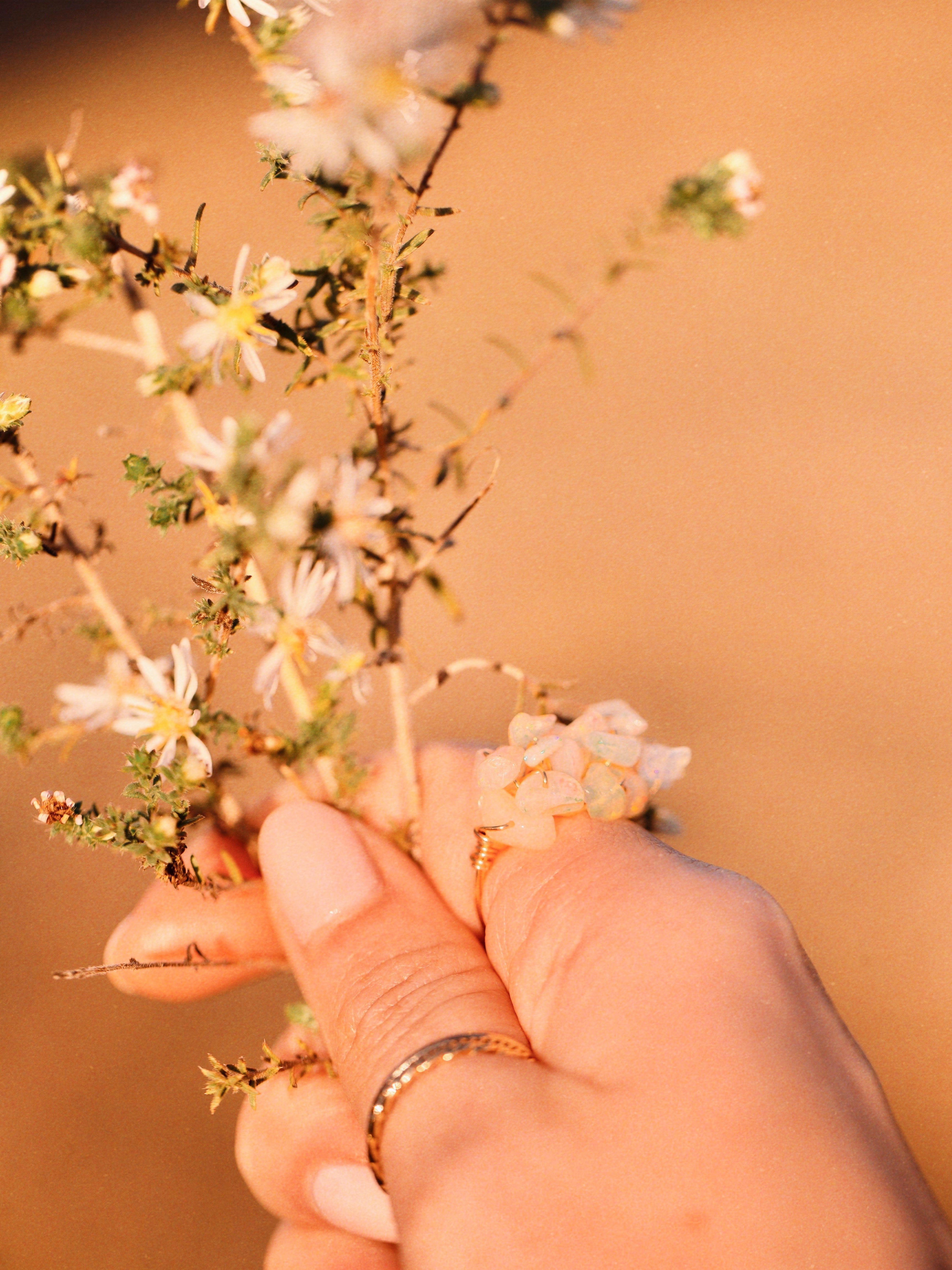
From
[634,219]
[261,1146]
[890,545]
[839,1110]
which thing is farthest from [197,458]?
[890,545]

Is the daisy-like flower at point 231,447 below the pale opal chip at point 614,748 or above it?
above

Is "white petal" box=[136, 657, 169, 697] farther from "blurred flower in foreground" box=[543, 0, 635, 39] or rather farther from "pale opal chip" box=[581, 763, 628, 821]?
"blurred flower in foreground" box=[543, 0, 635, 39]

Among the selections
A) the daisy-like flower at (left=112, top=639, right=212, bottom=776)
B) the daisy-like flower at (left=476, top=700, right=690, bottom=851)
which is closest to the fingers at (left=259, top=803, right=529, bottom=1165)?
the daisy-like flower at (left=476, top=700, right=690, bottom=851)

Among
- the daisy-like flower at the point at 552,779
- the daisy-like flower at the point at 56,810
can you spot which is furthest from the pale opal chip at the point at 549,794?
the daisy-like flower at the point at 56,810

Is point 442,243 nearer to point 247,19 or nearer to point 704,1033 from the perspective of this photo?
point 247,19

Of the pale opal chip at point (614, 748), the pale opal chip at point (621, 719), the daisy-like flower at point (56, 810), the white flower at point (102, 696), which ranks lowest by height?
the daisy-like flower at point (56, 810)

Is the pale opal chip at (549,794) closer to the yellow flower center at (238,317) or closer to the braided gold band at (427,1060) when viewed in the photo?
the braided gold band at (427,1060)

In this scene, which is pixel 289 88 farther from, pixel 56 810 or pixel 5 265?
pixel 56 810
